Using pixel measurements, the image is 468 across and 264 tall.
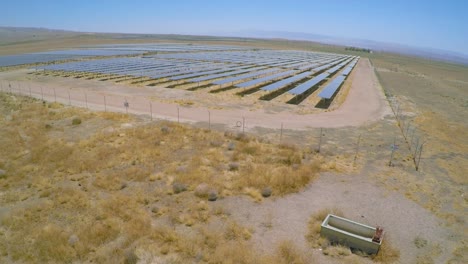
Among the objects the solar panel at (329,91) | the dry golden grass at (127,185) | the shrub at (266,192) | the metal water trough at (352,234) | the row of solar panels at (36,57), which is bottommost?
the dry golden grass at (127,185)

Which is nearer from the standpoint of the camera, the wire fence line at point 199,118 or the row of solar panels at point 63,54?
the wire fence line at point 199,118

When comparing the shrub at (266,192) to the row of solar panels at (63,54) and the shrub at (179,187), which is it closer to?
the shrub at (179,187)

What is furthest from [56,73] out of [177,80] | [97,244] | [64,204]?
[97,244]

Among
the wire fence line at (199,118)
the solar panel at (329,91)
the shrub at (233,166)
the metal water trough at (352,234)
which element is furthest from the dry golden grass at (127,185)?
the solar panel at (329,91)

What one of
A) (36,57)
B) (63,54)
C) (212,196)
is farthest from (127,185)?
(63,54)

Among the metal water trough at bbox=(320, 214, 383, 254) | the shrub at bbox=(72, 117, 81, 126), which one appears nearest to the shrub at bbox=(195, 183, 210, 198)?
the metal water trough at bbox=(320, 214, 383, 254)

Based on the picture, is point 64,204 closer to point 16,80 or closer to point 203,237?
point 203,237

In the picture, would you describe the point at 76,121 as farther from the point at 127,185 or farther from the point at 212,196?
the point at 212,196
